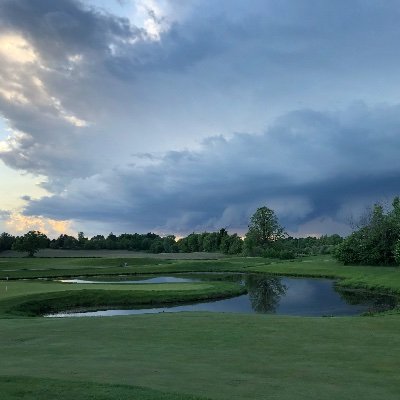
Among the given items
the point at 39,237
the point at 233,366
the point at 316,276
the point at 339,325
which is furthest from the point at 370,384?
the point at 39,237

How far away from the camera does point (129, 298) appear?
167 ft

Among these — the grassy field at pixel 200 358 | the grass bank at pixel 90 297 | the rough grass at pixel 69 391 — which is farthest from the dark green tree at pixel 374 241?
the rough grass at pixel 69 391

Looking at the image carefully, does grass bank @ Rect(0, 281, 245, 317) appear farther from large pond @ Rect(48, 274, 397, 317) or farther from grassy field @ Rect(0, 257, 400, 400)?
grassy field @ Rect(0, 257, 400, 400)

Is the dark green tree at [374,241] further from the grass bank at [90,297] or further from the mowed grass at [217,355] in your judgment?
the mowed grass at [217,355]

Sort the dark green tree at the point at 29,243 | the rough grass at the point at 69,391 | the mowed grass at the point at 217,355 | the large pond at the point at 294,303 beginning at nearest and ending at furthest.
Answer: the rough grass at the point at 69,391 < the mowed grass at the point at 217,355 < the large pond at the point at 294,303 < the dark green tree at the point at 29,243

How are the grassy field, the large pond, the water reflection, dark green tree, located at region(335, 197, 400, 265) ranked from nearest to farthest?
the grassy field → the large pond → the water reflection → dark green tree, located at region(335, 197, 400, 265)

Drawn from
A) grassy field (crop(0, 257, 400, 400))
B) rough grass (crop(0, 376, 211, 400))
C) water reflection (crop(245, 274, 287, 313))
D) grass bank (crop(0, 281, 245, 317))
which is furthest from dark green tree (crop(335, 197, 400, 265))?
rough grass (crop(0, 376, 211, 400))

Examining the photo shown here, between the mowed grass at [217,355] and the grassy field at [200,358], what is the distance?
3 cm

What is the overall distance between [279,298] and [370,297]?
1055 centimetres

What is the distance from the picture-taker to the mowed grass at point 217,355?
490 inches

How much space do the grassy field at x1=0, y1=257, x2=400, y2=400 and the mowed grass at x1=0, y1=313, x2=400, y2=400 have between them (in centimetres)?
3

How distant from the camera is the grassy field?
38.7 ft

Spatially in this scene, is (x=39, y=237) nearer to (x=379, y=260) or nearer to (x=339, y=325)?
(x=379, y=260)

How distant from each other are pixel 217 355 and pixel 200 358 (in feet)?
2.94
